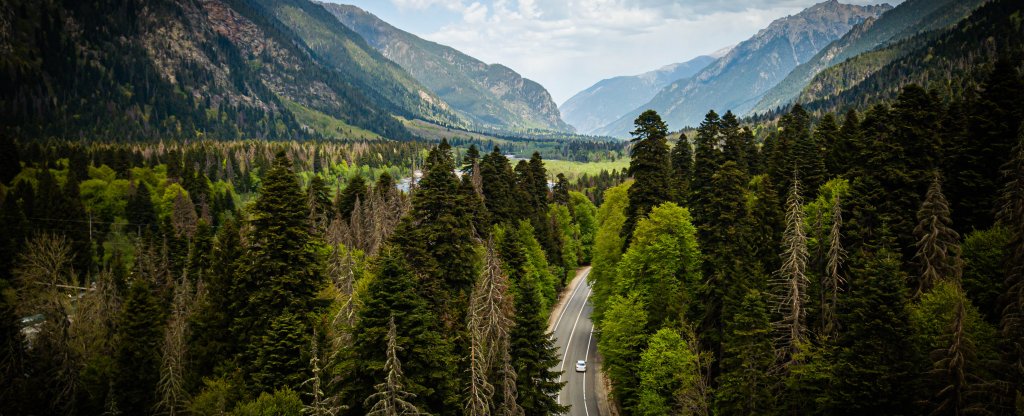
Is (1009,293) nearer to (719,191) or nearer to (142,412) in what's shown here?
(719,191)

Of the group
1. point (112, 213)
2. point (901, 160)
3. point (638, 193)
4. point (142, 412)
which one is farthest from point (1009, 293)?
point (112, 213)

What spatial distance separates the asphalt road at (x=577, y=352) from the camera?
42.4 m

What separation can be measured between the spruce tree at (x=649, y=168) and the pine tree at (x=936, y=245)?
18805mm

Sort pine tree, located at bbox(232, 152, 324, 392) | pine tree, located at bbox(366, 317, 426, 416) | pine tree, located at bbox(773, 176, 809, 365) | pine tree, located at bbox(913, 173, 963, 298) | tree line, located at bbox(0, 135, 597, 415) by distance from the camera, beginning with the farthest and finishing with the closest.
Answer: pine tree, located at bbox(913, 173, 963, 298) < pine tree, located at bbox(232, 152, 324, 392) < pine tree, located at bbox(773, 176, 809, 365) < tree line, located at bbox(0, 135, 597, 415) < pine tree, located at bbox(366, 317, 426, 416)

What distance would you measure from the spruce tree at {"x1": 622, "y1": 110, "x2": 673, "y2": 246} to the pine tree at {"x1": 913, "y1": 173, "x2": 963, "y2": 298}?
18.8 meters

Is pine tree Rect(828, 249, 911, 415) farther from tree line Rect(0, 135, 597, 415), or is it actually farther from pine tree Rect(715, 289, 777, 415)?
tree line Rect(0, 135, 597, 415)

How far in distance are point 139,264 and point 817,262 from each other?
65.8 metres

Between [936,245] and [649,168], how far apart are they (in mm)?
21330

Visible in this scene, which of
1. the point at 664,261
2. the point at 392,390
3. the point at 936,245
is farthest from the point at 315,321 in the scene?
the point at 936,245

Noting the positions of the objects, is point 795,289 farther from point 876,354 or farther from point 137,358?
point 137,358

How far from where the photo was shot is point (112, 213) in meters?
99.4

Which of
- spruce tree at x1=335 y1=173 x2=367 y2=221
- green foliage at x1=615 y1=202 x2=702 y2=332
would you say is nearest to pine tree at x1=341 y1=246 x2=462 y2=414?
green foliage at x1=615 y1=202 x2=702 y2=332

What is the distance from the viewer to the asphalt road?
4244 centimetres

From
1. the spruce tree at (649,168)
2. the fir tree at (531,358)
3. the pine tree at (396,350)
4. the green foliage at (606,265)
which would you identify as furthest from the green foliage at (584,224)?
the pine tree at (396,350)
